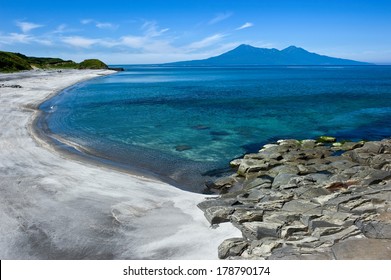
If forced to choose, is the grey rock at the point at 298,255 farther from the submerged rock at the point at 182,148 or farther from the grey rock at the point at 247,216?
the submerged rock at the point at 182,148

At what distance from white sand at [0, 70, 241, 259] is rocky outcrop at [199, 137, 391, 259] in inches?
46.7

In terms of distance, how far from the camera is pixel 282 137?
112 ft

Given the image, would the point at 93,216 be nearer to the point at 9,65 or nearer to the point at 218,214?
the point at 218,214

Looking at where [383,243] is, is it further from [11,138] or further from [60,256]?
[11,138]

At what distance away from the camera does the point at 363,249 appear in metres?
10.6

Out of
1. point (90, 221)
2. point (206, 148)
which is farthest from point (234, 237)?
point (206, 148)

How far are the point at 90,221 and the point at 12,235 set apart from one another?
298cm

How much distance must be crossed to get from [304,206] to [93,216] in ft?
30.3

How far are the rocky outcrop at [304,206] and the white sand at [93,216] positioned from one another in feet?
3.89

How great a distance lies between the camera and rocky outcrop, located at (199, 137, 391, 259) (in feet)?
37.3

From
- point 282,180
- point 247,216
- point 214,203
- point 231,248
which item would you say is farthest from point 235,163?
point 231,248

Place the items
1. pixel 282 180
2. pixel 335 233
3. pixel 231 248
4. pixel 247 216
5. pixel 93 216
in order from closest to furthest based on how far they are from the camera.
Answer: pixel 231 248 → pixel 335 233 → pixel 247 216 → pixel 93 216 → pixel 282 180

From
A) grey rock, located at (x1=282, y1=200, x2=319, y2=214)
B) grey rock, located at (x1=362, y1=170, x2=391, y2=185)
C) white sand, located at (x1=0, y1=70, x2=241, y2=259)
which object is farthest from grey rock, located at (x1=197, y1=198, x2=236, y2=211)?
grey rock, located at (x1=362, y1=170, x2=391, y2=185)

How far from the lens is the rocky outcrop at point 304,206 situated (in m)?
11.4
